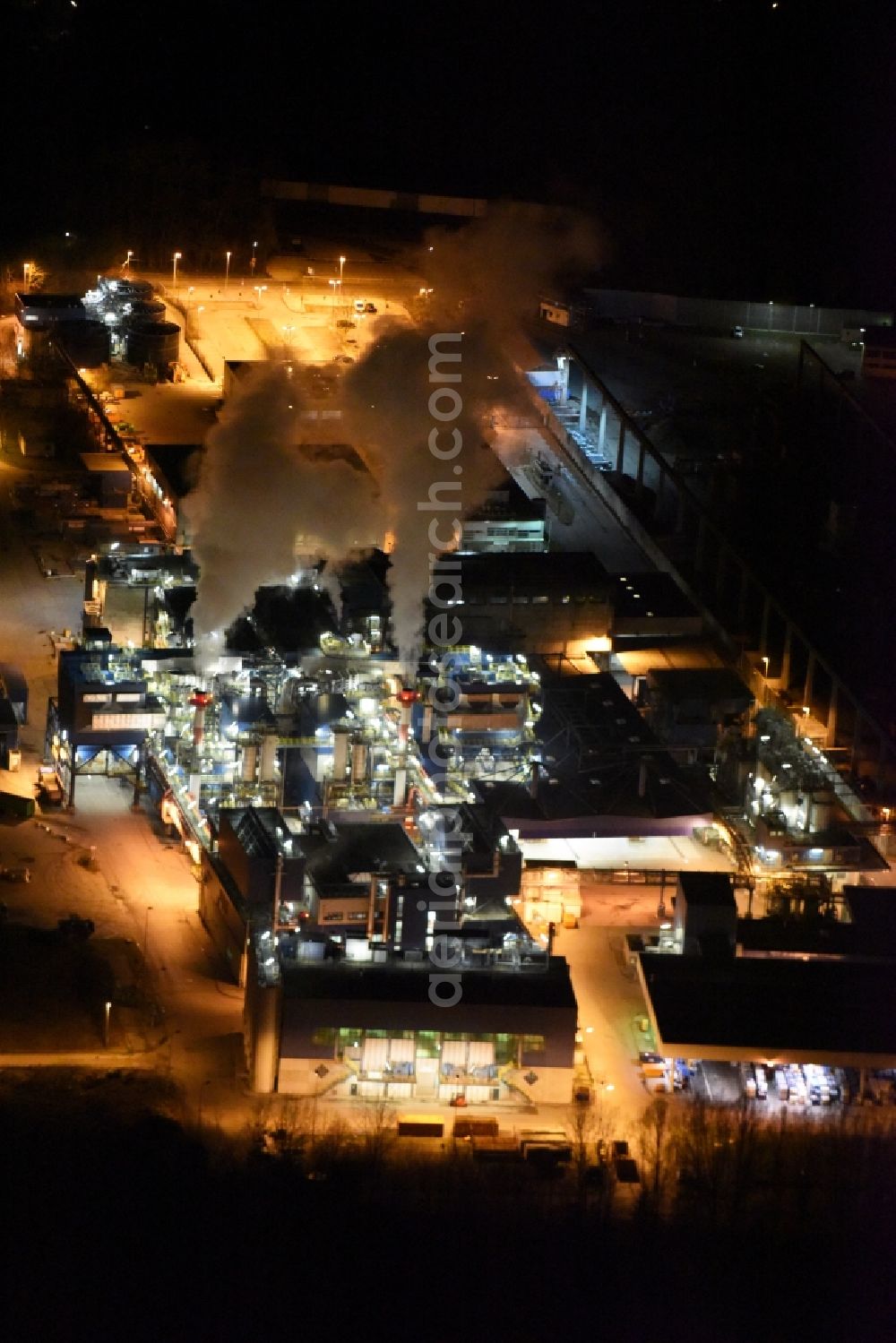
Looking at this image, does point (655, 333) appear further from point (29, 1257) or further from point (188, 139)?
point (29, 1257)

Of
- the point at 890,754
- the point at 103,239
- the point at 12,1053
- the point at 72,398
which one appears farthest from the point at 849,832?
the point at 103,239

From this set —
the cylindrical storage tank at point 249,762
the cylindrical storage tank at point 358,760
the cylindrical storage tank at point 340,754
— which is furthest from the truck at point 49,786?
the cylindrical storage tank at point 358,760

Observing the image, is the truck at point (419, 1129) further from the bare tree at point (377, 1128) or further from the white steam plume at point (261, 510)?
the white steam plume at point (261, 510)

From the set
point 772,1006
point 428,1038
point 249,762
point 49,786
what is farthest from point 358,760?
point 772,1006

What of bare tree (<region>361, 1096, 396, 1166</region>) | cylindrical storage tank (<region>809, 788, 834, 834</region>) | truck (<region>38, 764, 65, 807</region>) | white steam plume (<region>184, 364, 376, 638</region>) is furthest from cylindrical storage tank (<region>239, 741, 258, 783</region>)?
cylindrical storage tank (<region>809, 788, 834, 834</region>)

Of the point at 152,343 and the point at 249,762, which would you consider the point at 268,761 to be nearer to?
the point at 249,762

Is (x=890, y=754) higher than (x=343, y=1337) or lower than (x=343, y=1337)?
higher

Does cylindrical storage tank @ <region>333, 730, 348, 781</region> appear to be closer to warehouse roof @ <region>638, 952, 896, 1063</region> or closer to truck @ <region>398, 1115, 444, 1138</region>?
warehouse roof @ <region>638, 952, 896, 1063</region>
